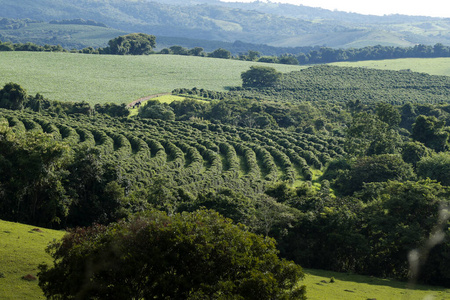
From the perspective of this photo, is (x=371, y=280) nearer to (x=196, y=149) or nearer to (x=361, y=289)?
(x=361, y=289)

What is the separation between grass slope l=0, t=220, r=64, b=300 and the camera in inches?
1491

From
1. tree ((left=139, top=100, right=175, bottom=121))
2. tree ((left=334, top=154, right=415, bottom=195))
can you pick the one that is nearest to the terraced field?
tree ((left=334, top=154, right=415, bottom=195))

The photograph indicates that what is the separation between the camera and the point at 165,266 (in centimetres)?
3234

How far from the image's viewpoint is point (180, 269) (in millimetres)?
32844

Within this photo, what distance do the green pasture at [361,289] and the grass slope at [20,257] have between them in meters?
23.7

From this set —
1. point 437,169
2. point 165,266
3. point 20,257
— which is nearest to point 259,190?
point 437,169

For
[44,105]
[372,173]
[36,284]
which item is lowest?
[372,173]

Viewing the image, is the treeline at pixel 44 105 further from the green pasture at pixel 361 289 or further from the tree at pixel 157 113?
the green pasture at pixel 361 289

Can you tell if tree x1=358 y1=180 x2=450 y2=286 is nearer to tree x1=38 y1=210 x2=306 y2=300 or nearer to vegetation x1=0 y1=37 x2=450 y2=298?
vegetation x1=0 y1=37 x2=450 y2=298

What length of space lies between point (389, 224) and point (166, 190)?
2804cm

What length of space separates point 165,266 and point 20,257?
17580mm

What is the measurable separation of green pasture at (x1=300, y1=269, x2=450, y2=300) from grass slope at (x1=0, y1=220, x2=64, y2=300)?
77.7ft

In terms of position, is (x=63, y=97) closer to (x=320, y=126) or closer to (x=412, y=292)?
(x=320, y=126)

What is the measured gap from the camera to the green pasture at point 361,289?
47.1m
